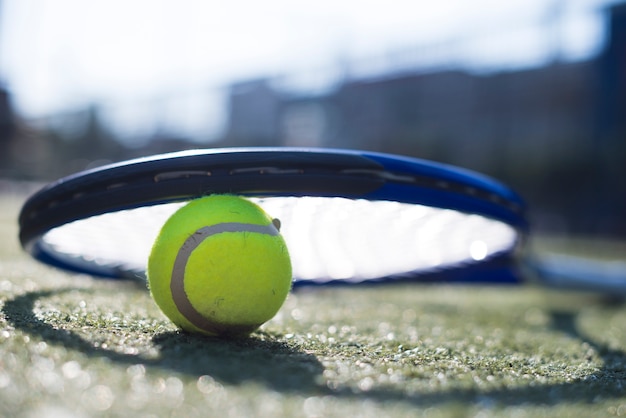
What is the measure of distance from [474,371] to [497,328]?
3.82 feet

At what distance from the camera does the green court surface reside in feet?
3.88

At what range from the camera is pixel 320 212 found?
2217 millimetres

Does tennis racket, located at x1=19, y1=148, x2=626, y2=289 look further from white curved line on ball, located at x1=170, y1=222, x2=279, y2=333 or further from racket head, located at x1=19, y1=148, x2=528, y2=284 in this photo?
white curved line on ball, located at x1=170, y1=222, x2=279, y2=333

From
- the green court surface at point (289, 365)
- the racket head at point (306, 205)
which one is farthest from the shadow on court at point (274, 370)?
the racket head at point (306, 205)

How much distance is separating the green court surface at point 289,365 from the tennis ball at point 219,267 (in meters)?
0.08

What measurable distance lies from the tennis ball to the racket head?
8cm

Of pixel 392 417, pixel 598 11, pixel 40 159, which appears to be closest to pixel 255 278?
pixel 392 417

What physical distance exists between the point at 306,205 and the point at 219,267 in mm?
513

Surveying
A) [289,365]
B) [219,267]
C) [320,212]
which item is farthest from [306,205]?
[289,365]

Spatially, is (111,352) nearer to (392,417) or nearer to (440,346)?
(392,417)

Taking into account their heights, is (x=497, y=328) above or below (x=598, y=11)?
below

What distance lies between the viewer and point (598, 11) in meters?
18.0

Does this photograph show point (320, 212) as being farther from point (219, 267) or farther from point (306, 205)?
point (219, 267)

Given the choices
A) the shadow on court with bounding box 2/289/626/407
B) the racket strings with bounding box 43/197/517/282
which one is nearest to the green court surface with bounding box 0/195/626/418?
the shadow on court with bounding box 2/289/626/407
